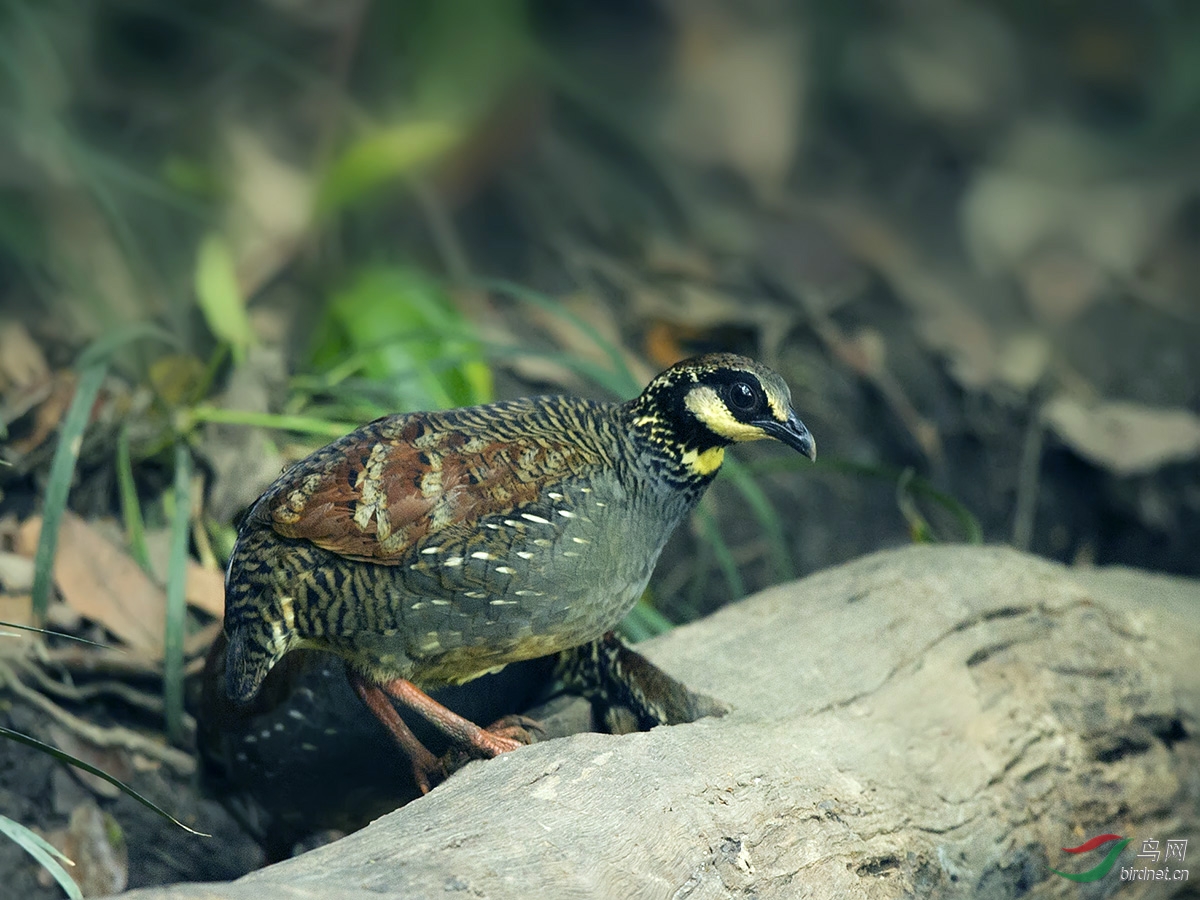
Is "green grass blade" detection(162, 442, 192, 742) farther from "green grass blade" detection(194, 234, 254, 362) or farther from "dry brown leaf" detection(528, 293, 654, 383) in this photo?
"dry brown leaf" detection(528, 293, 654, 383)

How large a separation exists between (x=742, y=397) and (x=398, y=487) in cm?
79

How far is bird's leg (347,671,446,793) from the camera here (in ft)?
8.59

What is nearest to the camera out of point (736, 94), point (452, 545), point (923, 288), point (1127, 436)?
point (452, 545)

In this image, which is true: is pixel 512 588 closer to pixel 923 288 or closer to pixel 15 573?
pixel 15 573

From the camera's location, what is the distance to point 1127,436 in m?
4.53

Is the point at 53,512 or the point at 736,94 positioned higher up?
the point at 736,94

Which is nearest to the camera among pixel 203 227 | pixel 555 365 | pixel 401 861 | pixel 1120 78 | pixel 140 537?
pixel 401 861

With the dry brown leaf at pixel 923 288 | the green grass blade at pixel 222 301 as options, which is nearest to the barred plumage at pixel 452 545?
the green grass blade at pixel 222 301

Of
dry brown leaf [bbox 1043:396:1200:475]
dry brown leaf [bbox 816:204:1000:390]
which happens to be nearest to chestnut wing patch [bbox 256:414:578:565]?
dry brown leaf [bbox 1043:396:1200:475]

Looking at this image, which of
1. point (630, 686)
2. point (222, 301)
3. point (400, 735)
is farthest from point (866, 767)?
point (222, 301)

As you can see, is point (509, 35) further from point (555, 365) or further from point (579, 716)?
point (579, 716)

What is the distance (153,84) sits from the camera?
5312 millimetres

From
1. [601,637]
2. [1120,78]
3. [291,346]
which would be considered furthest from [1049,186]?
[601,637]

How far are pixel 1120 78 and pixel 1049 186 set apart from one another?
609 mm
